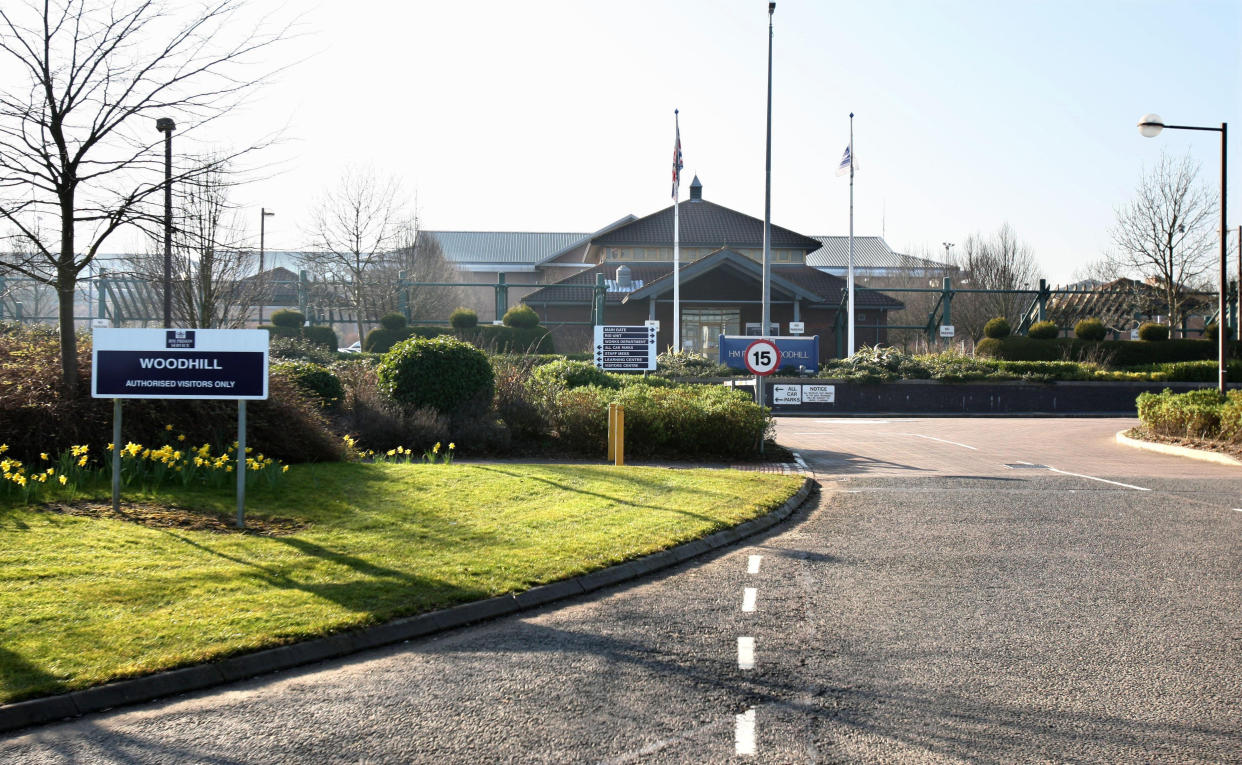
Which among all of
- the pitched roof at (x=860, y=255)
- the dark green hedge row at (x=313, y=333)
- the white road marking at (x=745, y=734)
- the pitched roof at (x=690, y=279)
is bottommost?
the white road marking at (x=745, y=734)

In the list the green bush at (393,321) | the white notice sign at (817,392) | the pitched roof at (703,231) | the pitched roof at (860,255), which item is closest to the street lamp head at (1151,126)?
the white notice sign at (817,392)

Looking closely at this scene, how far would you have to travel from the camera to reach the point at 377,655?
5953 mm

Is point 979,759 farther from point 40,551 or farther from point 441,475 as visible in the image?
point 441,475

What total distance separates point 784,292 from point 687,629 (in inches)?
1527

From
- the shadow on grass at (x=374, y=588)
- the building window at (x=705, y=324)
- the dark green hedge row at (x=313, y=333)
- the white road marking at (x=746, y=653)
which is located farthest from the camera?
the building window at (x=705, y=324)

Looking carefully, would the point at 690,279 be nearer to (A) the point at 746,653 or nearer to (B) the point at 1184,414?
(B) the point at 1184,414

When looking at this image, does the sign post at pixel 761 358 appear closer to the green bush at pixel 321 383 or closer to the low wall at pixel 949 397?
the green bush at pixel 321 383

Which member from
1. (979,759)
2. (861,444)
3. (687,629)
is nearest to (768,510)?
(687,629)

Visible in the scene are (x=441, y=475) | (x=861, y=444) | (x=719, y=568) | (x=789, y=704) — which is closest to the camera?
(x=789, y=704)

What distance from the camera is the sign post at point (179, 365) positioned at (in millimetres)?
9102

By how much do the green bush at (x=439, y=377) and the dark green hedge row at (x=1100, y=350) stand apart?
A: 25.9m

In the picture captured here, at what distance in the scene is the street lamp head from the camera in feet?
64.0

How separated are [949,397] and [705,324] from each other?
676 inches

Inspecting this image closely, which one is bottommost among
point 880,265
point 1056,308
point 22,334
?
point 22,334
